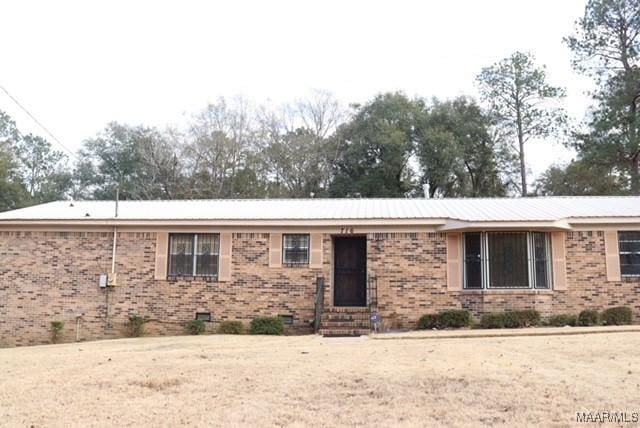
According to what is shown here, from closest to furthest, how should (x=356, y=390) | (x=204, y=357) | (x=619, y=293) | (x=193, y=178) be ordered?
1. (x=356, y=390)
2. (x=204, y=357)
3. (x=619, y=293)
4. (x=193, y=178)

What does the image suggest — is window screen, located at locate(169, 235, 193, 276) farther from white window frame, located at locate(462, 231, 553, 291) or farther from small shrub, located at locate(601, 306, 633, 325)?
small shrub, located at locate(601, 306, 633, 325)

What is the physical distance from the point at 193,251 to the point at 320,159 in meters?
20.4

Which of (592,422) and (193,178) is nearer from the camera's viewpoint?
(592,422)

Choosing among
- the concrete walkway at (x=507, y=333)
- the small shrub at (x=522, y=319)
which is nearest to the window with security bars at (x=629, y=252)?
the concrete walkway at (x=507, y=333)

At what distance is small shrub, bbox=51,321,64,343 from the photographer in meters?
14.5

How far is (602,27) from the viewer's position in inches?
1180

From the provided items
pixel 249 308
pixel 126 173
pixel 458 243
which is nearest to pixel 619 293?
pixel 458 243

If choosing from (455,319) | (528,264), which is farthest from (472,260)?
(455,319)

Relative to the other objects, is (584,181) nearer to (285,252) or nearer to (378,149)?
(378,149)

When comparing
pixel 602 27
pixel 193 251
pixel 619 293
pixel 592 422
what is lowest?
pixel 592 422

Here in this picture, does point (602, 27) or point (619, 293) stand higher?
→ point (602, 27)

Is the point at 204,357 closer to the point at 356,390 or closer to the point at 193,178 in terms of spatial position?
the point at 356,390

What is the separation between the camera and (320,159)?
115 ft

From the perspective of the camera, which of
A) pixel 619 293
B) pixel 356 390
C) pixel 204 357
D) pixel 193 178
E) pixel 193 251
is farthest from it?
pixel 193 178
